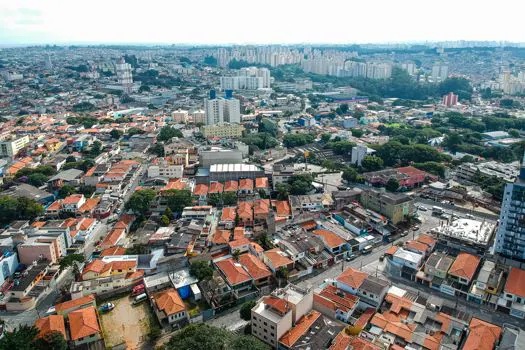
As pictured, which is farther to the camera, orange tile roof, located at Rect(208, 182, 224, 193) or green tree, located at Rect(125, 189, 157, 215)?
orange tile roof, located at Rect(208, 182, 224, 193)

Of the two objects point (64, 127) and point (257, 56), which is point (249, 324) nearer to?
point (64, 127)

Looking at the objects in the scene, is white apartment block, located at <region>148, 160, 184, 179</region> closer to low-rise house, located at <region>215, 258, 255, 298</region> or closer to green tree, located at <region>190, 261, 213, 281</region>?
green tree, located at <region>190, 261, 213, 281</region>

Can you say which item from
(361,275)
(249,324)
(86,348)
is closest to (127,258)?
(86,348)

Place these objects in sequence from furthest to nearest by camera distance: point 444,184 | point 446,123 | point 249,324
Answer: point 446,123
point 444,184
point 249,324

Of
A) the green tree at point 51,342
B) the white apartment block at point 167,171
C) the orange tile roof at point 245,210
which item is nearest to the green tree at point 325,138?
the white apartment block at point 167,171

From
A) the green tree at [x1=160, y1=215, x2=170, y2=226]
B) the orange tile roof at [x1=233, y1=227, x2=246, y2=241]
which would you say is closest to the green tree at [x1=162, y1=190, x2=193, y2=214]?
the green tree at [x1=160, y1=215, x2=170, y2=226]
